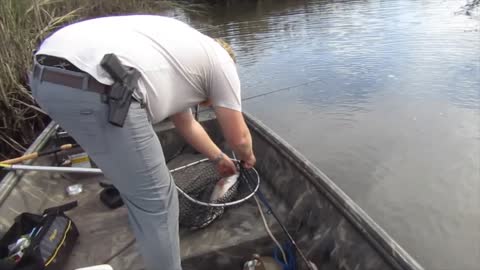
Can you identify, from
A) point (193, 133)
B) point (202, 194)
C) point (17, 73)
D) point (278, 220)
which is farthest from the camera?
point (17, 73)

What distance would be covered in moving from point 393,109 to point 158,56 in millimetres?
5060

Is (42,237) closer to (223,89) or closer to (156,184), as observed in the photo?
(156,184)

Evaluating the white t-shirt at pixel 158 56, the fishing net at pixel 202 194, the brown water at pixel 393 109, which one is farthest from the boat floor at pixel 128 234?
the brown water at pixel 393 109

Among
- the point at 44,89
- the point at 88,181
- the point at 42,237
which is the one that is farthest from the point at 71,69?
the point at 88,181

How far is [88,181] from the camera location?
378 cm

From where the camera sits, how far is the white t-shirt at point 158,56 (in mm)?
1649

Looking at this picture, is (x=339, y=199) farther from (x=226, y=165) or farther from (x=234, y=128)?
(x=234, y=128)

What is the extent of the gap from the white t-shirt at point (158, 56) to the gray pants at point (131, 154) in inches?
4.1

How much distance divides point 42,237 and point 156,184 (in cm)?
110

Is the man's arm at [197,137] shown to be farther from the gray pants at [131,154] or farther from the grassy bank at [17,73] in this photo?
the grassy bank at [17,73]

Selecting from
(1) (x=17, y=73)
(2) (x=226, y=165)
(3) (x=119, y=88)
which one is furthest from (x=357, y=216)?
(1) (x=17, y=73)

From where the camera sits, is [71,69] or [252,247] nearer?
[71,69]

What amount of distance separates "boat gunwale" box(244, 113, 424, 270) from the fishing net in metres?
0.33

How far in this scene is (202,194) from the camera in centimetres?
310
